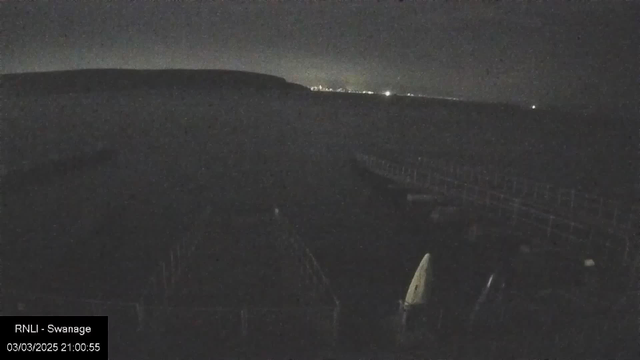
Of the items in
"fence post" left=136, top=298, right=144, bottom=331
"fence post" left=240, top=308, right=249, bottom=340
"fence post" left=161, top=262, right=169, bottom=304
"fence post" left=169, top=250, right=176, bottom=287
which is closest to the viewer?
"fence post" left=136, top=298, right=144, bottom=331

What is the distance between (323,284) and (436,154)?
57.1 ft

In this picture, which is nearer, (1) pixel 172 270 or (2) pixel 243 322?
(2) pixel 243 322

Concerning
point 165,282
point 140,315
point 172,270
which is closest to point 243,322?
point 140,315

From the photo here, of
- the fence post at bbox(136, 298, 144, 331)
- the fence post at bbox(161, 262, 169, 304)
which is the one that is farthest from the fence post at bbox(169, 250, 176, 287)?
the fence post at bbox(136, 298, 144, 331)

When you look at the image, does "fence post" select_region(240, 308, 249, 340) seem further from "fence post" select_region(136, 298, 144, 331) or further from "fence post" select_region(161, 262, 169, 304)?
"fence post" select_region(161, 262, 169, 304)

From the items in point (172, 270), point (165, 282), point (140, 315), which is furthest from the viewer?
point (172, 270)

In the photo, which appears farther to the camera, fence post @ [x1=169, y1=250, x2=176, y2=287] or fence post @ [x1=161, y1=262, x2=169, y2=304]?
fence post @ [x1=169, y1=250, x2=176, y2=287]

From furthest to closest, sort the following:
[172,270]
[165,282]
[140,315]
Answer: [172,270], [165,282], [140,315]

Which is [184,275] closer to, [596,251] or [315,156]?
[596,251]

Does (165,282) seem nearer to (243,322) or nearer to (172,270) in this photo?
(172,270)

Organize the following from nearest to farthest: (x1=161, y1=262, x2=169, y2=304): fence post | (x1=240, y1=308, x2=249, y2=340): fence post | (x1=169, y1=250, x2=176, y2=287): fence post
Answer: (x1=240, y1=308, x2=249, y2=340): fence post
(x1=161, y1=262, x2=169, y2=304): fence post
(x1=169, y1=250, x2=176, y2=287): fence post

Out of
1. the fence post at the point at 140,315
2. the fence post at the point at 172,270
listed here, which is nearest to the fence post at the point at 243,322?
the fence post at the point at 140,315

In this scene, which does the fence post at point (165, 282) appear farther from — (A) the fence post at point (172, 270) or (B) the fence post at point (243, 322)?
(B) the fence post at point (243, 322)

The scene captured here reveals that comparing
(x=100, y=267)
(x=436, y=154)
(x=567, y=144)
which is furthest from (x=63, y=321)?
(x=567, y=144)
